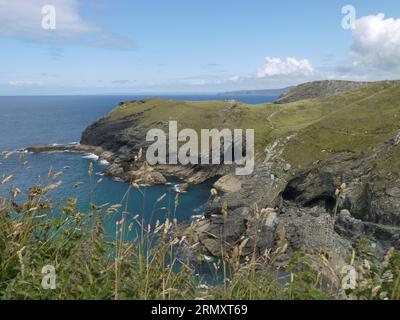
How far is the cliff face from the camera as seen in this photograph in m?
58.6

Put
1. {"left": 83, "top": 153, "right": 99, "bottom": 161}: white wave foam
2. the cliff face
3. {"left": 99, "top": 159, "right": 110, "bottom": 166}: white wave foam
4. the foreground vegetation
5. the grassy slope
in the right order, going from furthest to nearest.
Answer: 1. {"left": 83, "top": 153, "right": 99, "bottom": 161}: white wave foam
2. {"left": 99, "top": 159, "right": 110, "bottom": 166}: white wave foam
3. the grassy slope
4. the cliff face
5. the foreground vegetation

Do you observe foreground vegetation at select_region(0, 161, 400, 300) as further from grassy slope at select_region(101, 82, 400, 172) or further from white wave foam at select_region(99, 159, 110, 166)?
white wave foam at select_region(99, 159, 110, 166)

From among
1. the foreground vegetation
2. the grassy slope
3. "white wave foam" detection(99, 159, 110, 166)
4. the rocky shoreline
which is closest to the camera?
the foreground vegetation

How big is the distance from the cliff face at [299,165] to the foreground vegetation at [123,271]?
21.0 m

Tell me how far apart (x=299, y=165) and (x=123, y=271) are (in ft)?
280

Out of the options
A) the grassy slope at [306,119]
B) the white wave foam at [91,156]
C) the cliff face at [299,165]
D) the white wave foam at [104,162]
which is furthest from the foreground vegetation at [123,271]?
the white wave foam at [91,156]

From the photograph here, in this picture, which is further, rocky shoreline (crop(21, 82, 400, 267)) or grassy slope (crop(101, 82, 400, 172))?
grassy slope (crop(101, 82, 400, 172))

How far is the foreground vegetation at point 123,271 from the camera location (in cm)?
516

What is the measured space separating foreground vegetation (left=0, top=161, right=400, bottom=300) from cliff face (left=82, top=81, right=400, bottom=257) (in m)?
21.0

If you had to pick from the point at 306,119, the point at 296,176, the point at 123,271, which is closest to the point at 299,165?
the point at 296,176

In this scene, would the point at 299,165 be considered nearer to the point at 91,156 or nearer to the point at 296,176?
the point at 296,176

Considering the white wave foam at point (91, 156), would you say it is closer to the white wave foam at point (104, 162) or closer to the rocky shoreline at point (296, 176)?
the rocky shoreline at point (296, 176)

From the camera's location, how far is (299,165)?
88.2m

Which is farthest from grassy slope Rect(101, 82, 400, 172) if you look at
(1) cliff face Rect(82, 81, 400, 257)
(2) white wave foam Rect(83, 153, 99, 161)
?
(2) white wave foam Rect(83, 153, 99, 161)
